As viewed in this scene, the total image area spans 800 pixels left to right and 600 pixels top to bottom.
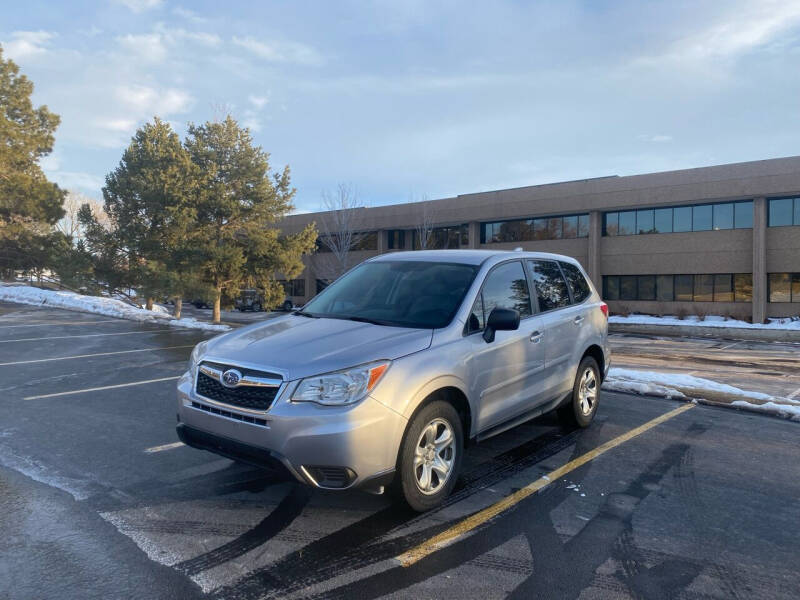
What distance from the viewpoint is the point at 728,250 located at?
100ft

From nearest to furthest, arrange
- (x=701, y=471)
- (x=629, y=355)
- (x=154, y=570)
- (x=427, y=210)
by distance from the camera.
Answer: (x=154, y=570), (x=701, y=471), (x=629, y=355), (x=427, y=210)

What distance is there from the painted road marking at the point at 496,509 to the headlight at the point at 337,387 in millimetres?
946

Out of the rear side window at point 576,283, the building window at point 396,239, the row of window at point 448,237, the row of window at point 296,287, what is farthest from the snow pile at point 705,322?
the row of window at point 296,287

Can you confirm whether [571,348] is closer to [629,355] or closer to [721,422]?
[721,422]

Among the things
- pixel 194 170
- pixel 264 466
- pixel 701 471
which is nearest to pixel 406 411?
pixel 264 466

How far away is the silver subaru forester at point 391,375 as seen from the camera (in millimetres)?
3383

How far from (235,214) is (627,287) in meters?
23.0

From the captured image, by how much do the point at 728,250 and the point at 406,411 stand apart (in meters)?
32.4

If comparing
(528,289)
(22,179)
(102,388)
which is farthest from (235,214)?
(528,289)

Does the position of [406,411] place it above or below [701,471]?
above

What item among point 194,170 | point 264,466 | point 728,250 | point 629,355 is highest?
point 194,170

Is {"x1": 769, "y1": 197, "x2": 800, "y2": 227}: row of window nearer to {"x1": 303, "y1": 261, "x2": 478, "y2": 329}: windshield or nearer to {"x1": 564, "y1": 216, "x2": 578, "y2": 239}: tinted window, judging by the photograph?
{"x1": 564, "y1": 216, "x2": 578, "y2": 239}: tinted window

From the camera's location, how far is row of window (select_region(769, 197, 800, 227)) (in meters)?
28.8

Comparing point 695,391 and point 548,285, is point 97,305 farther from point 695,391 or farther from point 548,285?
point 695,391
